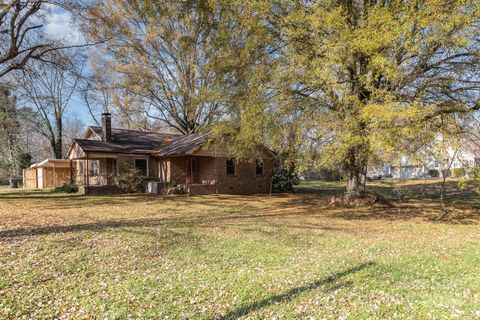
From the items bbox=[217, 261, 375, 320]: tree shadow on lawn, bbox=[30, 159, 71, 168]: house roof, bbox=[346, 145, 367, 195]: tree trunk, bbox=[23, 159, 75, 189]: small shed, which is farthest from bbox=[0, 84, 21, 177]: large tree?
bbox=[217, 261, 375, 320]: tree shadow on lawn

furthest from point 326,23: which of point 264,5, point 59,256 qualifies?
point 59,256

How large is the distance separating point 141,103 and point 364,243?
25548 mm

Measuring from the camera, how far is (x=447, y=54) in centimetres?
1138

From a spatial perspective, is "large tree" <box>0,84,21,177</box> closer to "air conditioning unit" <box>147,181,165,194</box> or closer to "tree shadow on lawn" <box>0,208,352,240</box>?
"air conditioning unit" <box>147,181,165,194</box>

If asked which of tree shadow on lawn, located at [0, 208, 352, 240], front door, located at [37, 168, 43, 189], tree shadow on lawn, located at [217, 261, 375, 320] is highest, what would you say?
front door, located at [37, 168, 43, 189]

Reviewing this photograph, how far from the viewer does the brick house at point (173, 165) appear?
21516 millimetres

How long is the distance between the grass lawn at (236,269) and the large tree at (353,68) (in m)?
2.81

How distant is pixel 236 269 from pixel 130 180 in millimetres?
17236

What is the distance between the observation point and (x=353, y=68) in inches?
444

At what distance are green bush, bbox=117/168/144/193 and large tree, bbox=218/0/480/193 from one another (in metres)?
10.9

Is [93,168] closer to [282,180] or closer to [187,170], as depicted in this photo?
[187,170]

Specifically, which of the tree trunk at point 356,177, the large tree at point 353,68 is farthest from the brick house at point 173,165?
the large tree at point 353,68

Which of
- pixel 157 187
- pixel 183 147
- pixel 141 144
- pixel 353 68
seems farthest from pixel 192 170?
pixel 353 68

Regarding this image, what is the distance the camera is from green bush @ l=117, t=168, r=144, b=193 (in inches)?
849
